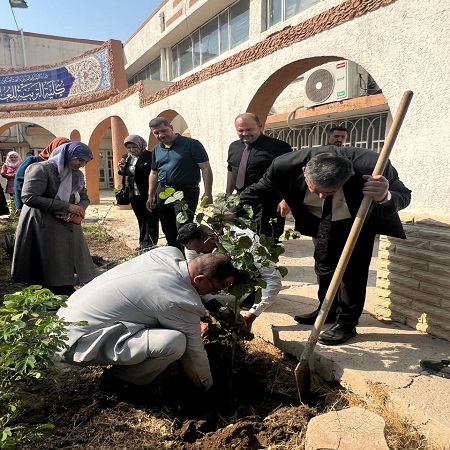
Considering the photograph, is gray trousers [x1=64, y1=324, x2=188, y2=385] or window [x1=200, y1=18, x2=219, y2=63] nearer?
gray trousers [x1=64, y1=324, x2=188, y2=385]

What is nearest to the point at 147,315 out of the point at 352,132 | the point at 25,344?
the point at 25,344

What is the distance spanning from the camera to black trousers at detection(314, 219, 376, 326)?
7.63 feet

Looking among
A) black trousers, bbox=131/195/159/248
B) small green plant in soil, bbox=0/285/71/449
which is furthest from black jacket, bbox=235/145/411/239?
black trousers, bbox=131/195/159/248

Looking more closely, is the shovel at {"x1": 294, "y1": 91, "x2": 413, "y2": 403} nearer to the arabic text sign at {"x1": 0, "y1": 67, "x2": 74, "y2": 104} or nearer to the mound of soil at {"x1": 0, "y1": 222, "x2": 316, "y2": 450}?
the mound of soil at {"x1": 0, "y1": 222, "x2": 316, "y2": 450}

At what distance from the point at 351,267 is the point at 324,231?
276 mm

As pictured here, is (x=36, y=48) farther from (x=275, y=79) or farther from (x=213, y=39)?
(x=275, y=79)

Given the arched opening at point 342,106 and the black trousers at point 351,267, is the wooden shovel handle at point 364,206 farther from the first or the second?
the arched opening at point 342,106

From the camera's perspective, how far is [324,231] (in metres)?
2.39

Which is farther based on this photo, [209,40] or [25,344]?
[209,40]

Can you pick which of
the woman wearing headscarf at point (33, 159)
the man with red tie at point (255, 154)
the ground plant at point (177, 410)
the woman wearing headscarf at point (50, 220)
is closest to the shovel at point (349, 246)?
the ground plant at point (177, 410)

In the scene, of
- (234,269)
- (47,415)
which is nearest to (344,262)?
(234,269)

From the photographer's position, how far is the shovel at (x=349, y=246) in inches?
73.2

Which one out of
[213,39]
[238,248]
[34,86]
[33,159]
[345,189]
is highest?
[213,39]

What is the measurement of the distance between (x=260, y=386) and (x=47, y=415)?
1140mm
